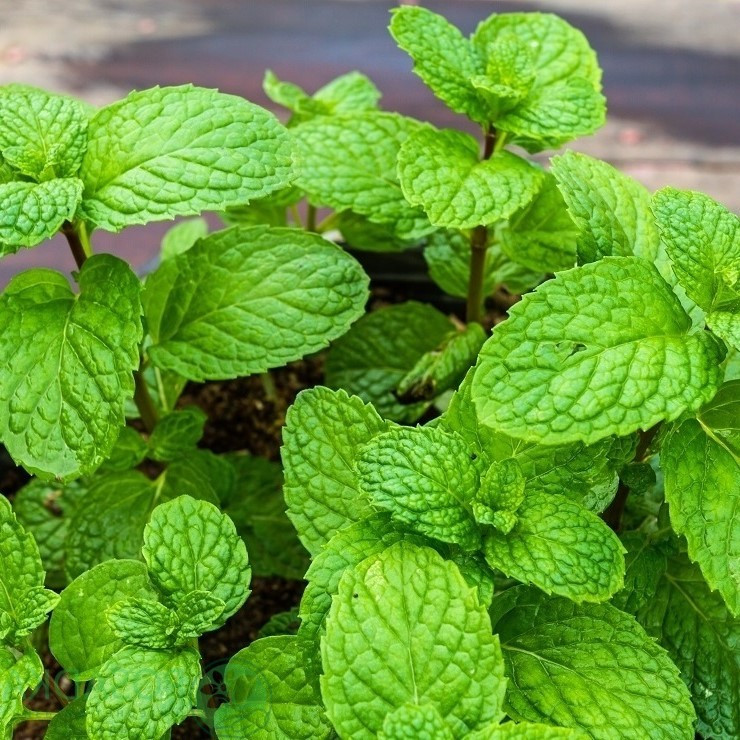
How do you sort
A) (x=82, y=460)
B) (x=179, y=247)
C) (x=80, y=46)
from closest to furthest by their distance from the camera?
(x=82, y=460) → (x=179, y=247) → (x=80, y=46)

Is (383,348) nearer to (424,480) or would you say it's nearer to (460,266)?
(460,266)

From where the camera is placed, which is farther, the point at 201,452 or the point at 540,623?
the point at 201,452

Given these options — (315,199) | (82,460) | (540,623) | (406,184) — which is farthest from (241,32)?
(540,623)

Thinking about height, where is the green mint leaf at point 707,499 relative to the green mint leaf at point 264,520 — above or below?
above

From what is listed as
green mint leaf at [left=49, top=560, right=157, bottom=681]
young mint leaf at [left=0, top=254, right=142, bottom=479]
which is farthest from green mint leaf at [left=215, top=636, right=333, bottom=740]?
young mint leaf at [left=0, top=254, right=142, bottom=479]

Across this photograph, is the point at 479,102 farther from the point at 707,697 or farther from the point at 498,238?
the point at 707,697

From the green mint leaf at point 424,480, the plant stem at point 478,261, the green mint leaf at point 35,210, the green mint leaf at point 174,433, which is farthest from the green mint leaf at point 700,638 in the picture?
the green mint leaf at point 35,210

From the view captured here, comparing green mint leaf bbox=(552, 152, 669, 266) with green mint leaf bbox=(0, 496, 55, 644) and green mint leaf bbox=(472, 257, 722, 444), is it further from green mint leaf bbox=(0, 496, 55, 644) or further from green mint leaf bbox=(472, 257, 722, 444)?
green mint leaf bbox=(0, 496, 55, 644)

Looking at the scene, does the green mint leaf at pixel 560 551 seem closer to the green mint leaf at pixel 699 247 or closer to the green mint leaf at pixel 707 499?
the green mint leaf at pixel 707 499
